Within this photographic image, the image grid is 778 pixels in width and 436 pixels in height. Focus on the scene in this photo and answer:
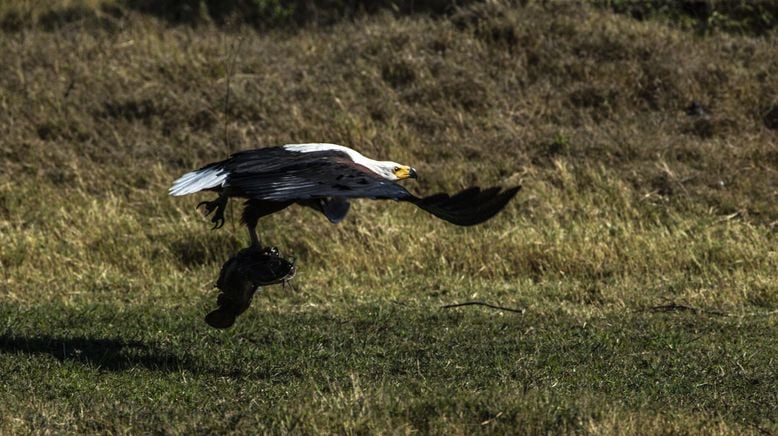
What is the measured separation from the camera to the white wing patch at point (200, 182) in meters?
6.89

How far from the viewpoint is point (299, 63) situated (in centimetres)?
1409

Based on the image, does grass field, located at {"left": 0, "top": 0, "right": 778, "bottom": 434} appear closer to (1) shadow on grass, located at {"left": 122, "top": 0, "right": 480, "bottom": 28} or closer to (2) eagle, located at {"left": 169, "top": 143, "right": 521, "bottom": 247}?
(1) shadow on grass, located at {"left": 122, "top": 0, "right": 480, "bottom": 28}

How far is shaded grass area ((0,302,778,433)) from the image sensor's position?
5719mm

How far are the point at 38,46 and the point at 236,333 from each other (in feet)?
25.1

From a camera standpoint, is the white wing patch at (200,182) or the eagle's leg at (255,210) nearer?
the white wing patch at (200,182)

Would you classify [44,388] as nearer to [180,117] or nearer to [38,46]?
[180,117]

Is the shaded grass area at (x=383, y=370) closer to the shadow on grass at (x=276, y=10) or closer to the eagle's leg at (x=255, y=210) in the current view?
the eagle's leg at (x=255, y=210)

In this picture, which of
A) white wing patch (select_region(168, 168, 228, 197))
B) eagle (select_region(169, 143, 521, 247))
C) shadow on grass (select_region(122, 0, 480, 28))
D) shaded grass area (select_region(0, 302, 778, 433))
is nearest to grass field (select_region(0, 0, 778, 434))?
shaded grass area (select_region(0, 302, 778, 433))

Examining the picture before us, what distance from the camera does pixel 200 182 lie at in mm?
7051

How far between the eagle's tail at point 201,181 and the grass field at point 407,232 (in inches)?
39.4

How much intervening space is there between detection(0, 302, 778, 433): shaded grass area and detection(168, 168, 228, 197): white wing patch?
100 centimetres

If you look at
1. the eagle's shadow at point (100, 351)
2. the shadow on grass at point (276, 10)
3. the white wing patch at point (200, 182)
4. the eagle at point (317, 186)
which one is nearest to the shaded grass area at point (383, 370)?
the eagle's shadow at point (100, 351)

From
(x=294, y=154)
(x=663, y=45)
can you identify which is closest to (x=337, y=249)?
(x=294, y=154)

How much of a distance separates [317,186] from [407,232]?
161 inches
